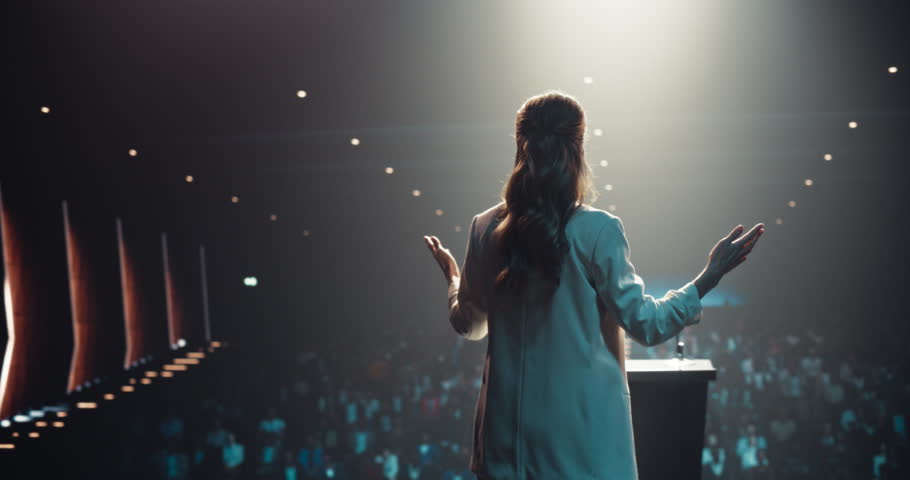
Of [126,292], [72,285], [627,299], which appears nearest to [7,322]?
[72,285]

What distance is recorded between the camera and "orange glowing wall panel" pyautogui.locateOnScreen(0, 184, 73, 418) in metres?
8.69

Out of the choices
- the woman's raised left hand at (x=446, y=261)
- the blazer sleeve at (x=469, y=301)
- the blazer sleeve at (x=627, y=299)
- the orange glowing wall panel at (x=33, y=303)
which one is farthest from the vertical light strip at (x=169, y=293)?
the blazer sleeve at (x=627, y=299)

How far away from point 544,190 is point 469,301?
35cm

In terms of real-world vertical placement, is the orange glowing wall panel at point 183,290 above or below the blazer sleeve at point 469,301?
below

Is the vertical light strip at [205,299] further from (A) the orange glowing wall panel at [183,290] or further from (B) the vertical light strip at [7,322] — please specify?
(B) the vertical light strip at [7,322]

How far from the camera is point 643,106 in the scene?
888cm

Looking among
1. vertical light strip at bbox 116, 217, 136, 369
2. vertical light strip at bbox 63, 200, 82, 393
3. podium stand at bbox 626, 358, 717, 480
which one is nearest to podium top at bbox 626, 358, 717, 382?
podium stand at bbox 626, 358, 717, 480

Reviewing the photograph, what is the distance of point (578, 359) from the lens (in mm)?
1347

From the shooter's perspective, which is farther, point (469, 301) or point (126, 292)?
point (126, 292)

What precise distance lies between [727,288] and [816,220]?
2853 mm

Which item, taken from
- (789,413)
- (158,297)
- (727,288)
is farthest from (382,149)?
(727,288)

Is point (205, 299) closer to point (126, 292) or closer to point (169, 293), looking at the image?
point (169, 293)

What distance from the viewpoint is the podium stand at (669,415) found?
6.42 ft

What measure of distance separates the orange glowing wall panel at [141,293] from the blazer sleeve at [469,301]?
1268cm
